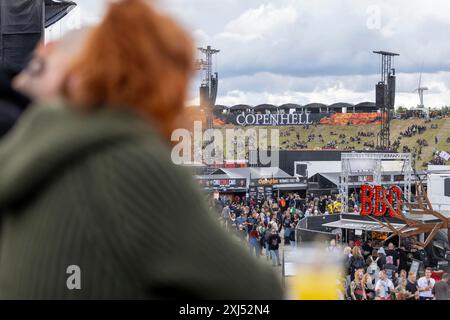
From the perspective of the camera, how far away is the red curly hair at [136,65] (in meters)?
0.85

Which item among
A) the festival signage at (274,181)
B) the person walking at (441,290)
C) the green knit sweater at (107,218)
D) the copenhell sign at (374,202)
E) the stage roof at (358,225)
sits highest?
the festival signage at (274,181)

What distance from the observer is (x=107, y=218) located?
2.65 ft

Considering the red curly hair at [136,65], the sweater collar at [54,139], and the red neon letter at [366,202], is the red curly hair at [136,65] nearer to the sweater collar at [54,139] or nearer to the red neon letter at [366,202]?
the sweater collar at [54,139]

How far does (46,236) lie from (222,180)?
83.8 ft

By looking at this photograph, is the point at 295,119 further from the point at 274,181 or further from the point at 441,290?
the point at 441,290

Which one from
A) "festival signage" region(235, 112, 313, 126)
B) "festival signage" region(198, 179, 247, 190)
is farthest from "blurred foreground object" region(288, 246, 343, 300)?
"festival signage" region(235, 112, 313, 126)

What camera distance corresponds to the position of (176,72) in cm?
89

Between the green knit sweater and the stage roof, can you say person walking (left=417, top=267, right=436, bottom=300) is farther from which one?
the green knit sweater

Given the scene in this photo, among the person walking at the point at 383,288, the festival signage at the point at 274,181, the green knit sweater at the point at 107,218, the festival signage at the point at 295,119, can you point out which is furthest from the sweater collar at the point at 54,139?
the festival signage at the point at 295,119

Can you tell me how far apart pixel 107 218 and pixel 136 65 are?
0.19 meters

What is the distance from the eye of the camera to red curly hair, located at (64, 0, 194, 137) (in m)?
0.85

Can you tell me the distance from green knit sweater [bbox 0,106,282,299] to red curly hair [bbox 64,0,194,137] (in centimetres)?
3

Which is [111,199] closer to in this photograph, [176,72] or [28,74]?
[176,72]
